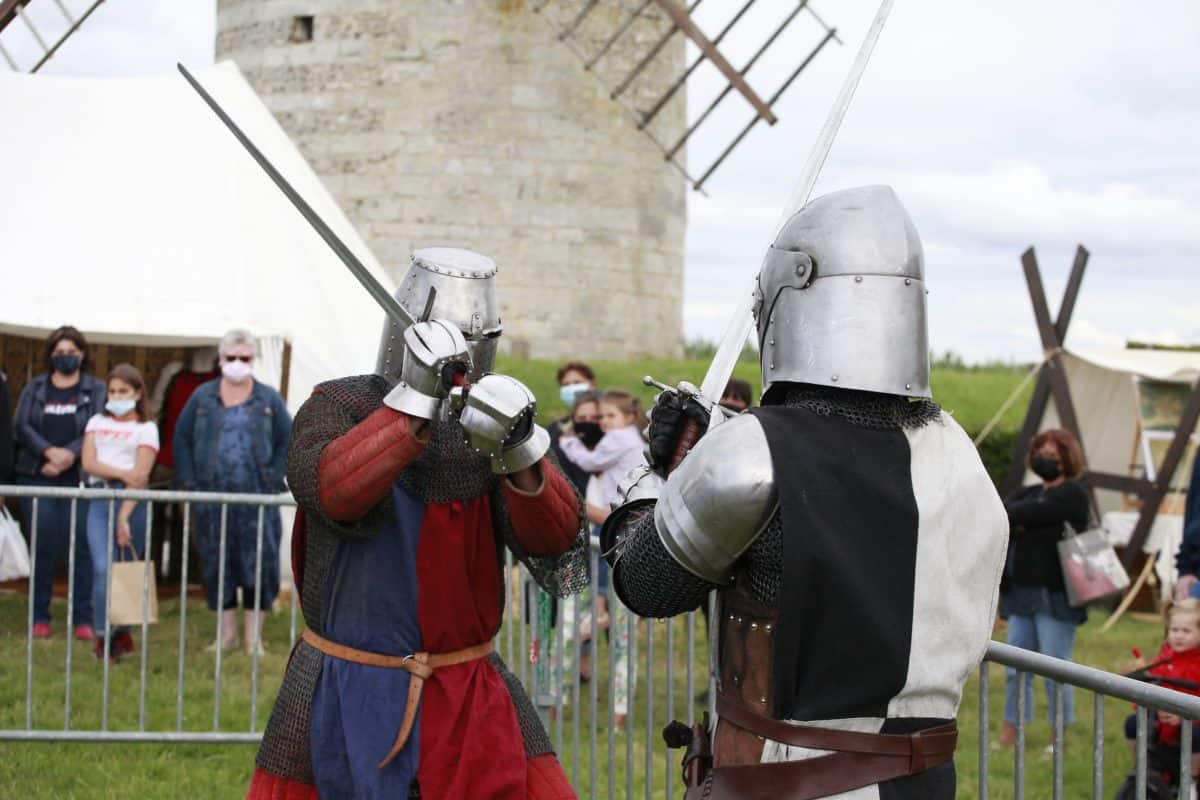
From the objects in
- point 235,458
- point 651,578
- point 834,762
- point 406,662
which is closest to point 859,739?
point 834,762

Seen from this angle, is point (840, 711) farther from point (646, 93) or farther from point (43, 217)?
point (646, 93)

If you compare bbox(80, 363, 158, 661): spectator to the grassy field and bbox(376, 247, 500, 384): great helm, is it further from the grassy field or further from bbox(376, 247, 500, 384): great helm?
the grassy field

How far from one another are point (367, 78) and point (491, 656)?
1218 centimetres

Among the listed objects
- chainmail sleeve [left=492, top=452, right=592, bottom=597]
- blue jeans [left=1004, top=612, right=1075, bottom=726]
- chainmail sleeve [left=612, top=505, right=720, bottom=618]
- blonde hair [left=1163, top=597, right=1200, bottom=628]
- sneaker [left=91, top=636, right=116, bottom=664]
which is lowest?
sneaker [left=91, top=636, right=116, bottom=664]

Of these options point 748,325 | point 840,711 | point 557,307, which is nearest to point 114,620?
point 748,325

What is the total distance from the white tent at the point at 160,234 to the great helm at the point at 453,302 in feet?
18.3

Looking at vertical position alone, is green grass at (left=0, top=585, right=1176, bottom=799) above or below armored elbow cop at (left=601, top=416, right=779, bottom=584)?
below

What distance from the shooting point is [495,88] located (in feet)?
48.4

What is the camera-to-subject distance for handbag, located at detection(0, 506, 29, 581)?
6637mm

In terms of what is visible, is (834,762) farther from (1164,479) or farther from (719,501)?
(1164,479)

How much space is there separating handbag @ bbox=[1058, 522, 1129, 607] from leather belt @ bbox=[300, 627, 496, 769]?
384cm

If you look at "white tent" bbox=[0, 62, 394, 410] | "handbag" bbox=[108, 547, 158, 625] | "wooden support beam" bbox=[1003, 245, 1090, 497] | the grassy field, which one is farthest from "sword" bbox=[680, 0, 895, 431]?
the grassy field

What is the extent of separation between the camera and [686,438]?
2.65m

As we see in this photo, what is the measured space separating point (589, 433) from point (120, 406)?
7.34ft
